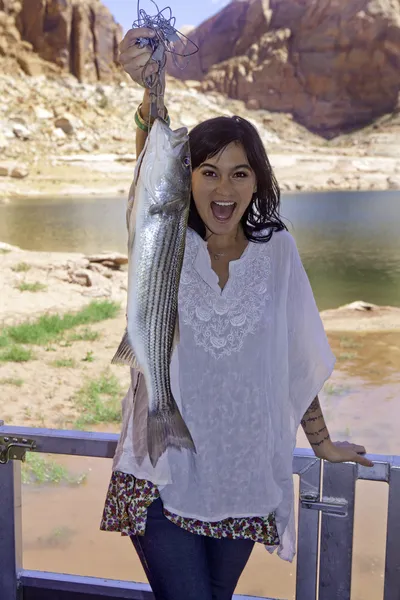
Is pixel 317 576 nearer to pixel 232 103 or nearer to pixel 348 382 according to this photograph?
pixel 348 382

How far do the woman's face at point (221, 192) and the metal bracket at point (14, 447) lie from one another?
2.31 feet

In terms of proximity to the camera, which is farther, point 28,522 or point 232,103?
point 232,103

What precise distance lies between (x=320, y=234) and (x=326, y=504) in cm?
2953

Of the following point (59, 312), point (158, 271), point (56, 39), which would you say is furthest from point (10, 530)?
point (56, 39)

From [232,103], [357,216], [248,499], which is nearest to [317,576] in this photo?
[248,499]

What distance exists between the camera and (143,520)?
54.7 inches

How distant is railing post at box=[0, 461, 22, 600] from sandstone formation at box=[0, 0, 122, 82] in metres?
67.9

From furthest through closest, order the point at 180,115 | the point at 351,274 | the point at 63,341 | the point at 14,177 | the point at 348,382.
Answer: the point at 180,115 → the point at 14,177 → the point at 351,274 → the point at 63,341 → the point at 348,382

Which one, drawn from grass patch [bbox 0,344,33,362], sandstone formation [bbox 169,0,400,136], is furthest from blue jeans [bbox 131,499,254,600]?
sandstone formation [bbox 169,0,400,136]

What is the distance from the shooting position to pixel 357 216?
124ft

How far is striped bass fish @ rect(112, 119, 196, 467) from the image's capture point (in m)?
1.23

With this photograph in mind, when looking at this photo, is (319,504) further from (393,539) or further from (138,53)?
(138,53)

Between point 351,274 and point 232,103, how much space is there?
72.8 meters

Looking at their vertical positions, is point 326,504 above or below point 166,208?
below
